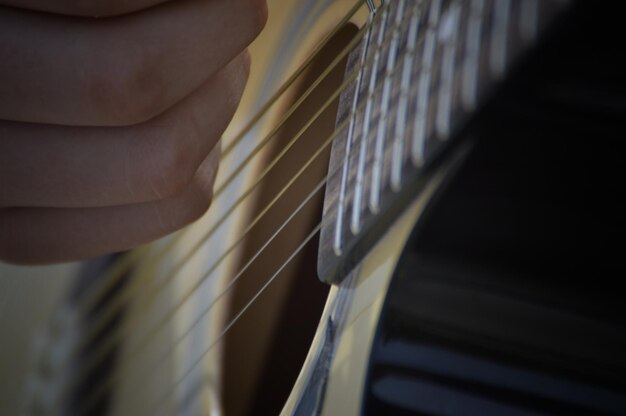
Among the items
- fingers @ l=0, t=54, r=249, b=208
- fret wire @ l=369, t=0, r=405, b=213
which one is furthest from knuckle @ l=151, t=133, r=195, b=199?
fret wire @ l=369, t=0, r=405, b=213

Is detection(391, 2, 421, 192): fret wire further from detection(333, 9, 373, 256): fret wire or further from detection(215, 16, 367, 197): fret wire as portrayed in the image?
detection(215, 16, 367, 197): fret wire

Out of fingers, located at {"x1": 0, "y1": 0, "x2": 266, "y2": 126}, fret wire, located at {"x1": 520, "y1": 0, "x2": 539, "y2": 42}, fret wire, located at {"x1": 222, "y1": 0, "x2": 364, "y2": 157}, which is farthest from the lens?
fret wire, located at {"x1": 222, "y1": 0, "x2": 364, "y2": 157}

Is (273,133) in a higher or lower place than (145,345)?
higher

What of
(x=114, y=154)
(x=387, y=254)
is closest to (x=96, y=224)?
(x=114, y=154)

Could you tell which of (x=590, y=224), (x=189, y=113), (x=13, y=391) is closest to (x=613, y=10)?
(x=590, y=224)

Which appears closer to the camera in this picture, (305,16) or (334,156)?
(334,156)

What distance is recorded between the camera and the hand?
1.03ft

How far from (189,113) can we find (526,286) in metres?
0.15

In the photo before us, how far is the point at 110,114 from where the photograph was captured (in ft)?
1.07

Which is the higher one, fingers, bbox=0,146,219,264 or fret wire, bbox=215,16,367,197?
fret wire, bbox=215,16,367,197

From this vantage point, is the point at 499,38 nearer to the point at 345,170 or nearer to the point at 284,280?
the point at 345,170

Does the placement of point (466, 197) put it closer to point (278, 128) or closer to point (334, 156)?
point (334, 156)

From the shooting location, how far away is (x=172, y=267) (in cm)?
44

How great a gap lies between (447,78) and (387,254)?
0.07 m
